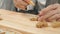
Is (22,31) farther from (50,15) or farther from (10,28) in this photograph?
(50,15)

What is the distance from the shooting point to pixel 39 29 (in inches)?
24.1

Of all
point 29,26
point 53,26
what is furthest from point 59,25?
point 29,26

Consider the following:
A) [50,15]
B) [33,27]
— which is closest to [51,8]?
[50,15]

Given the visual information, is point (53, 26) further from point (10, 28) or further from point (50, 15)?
point (10, 28)

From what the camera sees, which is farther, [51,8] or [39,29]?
[51,8]

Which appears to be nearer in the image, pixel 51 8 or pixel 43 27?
pixel 43 27

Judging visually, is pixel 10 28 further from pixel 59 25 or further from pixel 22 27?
pixel 59 25

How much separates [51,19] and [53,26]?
0.25 feet

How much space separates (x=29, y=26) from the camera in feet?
2.15

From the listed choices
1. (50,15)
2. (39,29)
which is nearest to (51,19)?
(50,15)

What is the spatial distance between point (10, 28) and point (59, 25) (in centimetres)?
22

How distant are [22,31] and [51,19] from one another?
186 millimetres

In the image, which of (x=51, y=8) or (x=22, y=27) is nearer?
A: (x=22, y=27)

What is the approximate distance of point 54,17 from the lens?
2.27 feet
